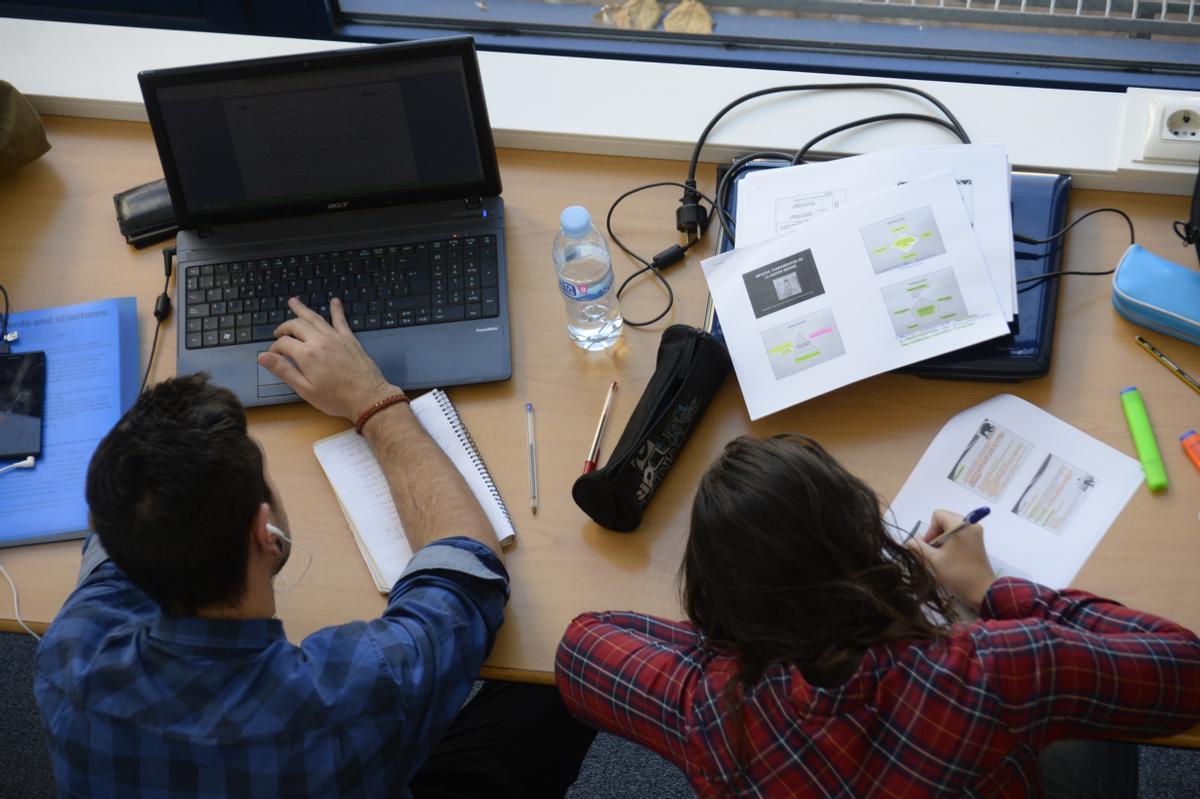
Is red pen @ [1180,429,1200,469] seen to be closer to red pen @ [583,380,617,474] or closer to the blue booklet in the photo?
red pen @ [583,380,617,474]

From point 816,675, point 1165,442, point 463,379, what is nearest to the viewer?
point 816,675

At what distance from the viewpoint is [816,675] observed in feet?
3.09

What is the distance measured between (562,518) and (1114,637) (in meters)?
0.58

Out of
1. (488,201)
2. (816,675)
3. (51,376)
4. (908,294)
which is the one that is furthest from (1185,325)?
(51,376)

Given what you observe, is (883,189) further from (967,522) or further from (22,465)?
(22,465)

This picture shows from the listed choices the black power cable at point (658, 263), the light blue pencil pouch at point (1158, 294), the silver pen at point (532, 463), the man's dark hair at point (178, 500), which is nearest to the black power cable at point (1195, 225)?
the light blue pencil pouch at point (1158, 294)

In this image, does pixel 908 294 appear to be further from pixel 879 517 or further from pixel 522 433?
pixel 522 433

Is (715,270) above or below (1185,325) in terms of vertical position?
above

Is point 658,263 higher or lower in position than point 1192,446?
higher

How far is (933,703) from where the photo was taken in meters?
A: 0.92

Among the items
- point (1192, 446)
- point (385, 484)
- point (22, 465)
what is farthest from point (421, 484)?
point (1192, 446)

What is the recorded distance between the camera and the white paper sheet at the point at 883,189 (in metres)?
1.23

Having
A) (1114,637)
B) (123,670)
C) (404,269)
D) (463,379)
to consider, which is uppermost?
(404,269)

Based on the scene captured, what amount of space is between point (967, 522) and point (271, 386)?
0.83 meters
